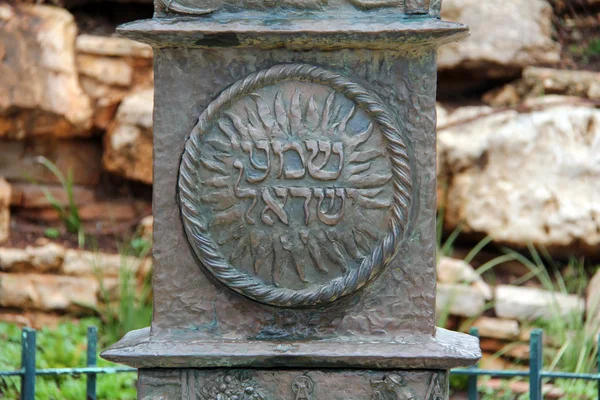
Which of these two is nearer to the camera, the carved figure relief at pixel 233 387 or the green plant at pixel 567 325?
the carved figure relief at pixel 233 387

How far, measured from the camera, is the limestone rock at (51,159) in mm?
4520

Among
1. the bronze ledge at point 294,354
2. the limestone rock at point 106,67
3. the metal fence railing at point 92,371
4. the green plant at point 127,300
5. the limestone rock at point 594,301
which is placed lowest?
the green plant at point 127,300

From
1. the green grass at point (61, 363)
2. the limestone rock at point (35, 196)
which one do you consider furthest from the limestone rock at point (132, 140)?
the green grass at point (61, 363)

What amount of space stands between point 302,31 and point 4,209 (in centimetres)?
311

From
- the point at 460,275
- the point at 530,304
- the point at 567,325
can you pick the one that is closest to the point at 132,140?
the point at 460,275

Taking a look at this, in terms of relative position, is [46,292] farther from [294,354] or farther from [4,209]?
[294,354]

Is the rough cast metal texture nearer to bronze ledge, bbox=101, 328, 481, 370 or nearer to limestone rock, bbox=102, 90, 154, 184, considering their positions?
bronze ledge, bbox=101, 328, 481, 370

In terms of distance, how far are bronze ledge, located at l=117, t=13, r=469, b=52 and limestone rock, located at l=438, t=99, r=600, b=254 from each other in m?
2.35

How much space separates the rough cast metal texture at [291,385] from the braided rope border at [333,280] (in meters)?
0.19

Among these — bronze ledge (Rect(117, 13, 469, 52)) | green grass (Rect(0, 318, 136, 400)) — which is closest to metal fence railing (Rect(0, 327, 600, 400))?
green grass (Rect(0, 318, 136, 400))

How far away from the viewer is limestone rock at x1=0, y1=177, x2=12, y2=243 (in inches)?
171

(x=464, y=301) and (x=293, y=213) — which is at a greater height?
(x=293, y=213)

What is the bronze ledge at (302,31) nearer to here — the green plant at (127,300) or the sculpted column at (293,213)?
the sculpted column at (293,213)

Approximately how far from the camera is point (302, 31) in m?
1.78
